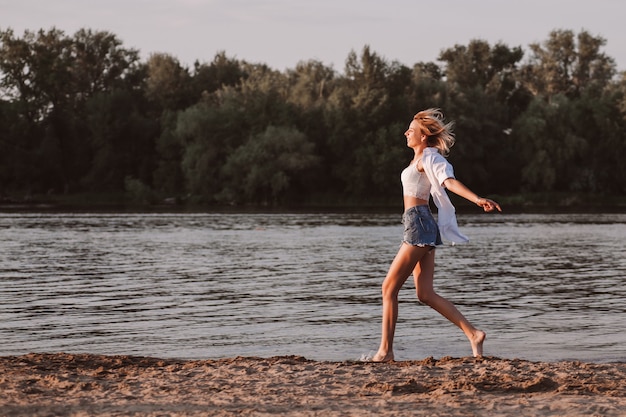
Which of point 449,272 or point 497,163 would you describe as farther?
point 497,163

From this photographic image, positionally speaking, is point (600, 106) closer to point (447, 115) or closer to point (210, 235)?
point (447, 115)

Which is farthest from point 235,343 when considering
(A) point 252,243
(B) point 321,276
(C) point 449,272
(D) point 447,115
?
(D) point 447,115

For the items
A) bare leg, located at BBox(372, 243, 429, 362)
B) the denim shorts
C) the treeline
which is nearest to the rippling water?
bare leg, located at BBox(372, 243, 429, 362)

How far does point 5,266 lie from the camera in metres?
22.8

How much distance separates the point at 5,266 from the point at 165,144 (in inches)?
2584

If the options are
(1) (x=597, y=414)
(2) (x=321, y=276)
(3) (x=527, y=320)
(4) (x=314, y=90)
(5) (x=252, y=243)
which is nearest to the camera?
(1) (x=597, y=414)

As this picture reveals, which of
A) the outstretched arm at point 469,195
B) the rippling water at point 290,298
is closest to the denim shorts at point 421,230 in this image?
the outstretched arm at point 469,195

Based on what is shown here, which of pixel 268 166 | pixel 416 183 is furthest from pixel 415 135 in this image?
pixel 268 166

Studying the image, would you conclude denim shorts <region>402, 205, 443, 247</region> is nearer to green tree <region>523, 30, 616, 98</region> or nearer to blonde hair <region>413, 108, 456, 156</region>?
blonde hair <region>413, 108, 456, 156</region>

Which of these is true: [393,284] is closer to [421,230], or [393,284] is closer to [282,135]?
[421,230]

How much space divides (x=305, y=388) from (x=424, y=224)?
86.8 inches

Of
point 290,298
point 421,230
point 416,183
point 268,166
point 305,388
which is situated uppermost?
point 268,166

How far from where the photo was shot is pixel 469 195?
8562mm

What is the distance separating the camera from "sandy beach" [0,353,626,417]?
6.95m
